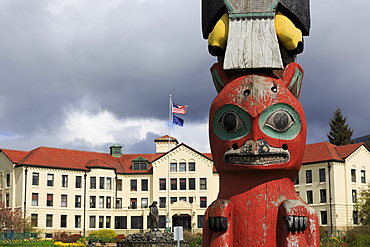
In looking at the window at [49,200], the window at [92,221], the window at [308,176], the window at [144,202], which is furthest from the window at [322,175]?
the window at [49,200]

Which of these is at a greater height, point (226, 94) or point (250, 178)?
point (226, 94)

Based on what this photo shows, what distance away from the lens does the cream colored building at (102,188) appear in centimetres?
5894

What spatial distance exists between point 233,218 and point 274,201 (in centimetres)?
82

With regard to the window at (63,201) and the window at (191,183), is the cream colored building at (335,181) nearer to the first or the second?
the window at (191,183)

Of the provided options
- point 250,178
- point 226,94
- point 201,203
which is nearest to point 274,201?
point 250,178

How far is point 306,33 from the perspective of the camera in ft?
32.5

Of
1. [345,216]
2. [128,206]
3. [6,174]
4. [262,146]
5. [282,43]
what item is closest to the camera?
[262,146]

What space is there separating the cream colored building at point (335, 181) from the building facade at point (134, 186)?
118 millimetres

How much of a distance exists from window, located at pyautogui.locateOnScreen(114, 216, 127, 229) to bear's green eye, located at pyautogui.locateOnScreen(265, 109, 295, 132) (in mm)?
58339

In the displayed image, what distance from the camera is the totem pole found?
8.34 m

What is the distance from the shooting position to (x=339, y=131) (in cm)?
7862

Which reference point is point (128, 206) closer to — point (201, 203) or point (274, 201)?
point (201, 203)

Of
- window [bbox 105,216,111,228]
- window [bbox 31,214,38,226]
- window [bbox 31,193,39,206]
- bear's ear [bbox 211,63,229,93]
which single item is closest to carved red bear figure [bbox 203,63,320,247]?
bear's ear [bbox 211,63,229,93]

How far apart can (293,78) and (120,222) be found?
58195mm
